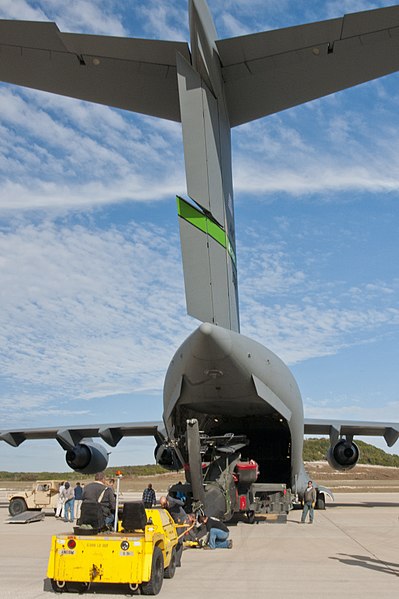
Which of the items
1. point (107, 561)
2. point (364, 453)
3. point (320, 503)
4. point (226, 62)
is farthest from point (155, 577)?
point (364, 453)

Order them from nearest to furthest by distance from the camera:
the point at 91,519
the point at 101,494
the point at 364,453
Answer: the point at 91,519
the point at 101,494
the point at 364,453

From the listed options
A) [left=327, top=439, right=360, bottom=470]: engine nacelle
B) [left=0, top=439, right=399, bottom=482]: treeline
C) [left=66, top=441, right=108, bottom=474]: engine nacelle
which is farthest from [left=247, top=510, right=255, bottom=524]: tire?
[left=0, top=439, right=399, bottom=482]: treeline

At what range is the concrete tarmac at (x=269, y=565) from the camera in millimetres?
5434

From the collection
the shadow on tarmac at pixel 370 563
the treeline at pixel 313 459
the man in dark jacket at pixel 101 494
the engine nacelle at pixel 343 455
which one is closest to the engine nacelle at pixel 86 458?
the engine nacelle at pixel 343 455

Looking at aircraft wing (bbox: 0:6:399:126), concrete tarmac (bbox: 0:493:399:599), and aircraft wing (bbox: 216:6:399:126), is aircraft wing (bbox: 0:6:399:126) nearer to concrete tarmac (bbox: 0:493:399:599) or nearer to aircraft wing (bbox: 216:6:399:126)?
aircraft wing (bbox: 216:6:399:126)

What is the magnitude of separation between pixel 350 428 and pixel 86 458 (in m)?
8.20

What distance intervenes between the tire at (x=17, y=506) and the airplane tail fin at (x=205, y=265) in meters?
9.02

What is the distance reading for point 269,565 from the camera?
6.97 m

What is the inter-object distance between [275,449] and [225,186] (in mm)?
6911

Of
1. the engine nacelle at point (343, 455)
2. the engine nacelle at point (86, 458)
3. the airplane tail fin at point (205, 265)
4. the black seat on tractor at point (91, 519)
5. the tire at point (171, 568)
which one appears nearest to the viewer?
the black seat on tractor at point (91, 519)

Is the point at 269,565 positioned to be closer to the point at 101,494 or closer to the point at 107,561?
the point at 101,494

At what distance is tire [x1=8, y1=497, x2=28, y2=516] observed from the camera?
1502 cm

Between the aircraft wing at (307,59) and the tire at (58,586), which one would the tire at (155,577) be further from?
the aircraft wing at (307,59)

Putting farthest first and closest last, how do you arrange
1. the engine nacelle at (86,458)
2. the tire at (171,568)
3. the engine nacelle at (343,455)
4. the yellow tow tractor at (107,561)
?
the engine nacelle at (86,458) → the engine nacelle at (343,455) → the tire at (171,568) → the yellow tow tractor at (107,561)
